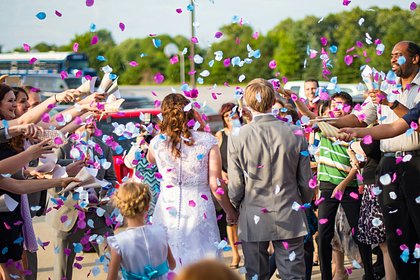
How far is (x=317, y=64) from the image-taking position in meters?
38.3

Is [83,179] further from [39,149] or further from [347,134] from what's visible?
[347,134]

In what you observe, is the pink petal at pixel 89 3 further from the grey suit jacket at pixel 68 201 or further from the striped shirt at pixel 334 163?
the striped shirt at pixel 334 163

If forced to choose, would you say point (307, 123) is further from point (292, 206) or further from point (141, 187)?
point (141, 187)

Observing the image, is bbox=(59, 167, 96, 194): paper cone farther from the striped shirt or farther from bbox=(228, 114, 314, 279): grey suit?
the striped shirt

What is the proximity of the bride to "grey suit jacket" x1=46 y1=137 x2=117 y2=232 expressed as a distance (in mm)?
1082

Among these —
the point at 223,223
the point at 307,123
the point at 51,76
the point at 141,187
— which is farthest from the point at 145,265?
the point at 51,76

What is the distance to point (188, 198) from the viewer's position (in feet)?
19.9

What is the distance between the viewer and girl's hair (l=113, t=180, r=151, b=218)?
16.1 feet

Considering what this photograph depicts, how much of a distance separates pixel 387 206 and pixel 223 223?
3.74 meters

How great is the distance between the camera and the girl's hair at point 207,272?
87.8 inches

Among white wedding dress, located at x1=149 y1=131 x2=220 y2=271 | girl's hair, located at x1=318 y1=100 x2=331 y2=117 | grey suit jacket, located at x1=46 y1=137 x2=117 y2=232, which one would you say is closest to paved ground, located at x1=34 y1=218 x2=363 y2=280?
grey suit jacket, located at x1=46 y1=137 x2=117 y2=232

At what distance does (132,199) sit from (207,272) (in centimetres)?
271

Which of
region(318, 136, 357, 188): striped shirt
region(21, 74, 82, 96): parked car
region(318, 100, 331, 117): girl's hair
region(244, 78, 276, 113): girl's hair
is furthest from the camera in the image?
region(21, 74, 82, 96): parked car

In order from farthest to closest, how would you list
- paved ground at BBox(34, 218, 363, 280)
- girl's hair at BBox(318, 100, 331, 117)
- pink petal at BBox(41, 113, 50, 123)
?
paved ground at BBox(34, 218, 363, 280)
girl's hair at BBox(318, 100, 331, 117)
pink petal at BBox(41, 113, 50, 123)
